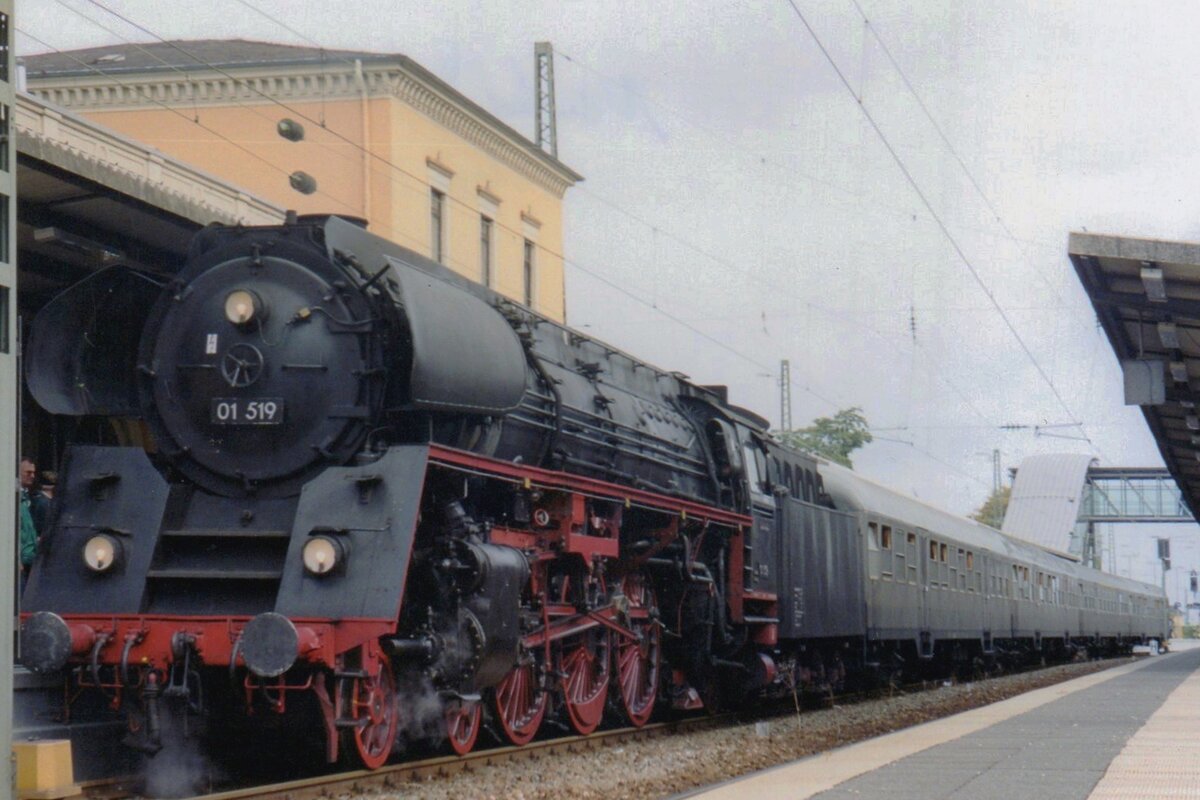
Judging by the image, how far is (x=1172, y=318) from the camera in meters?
19.1

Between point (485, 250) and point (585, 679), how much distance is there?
1723 centimetres

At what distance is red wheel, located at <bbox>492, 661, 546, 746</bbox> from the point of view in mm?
11305

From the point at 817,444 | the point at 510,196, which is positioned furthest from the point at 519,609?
the point at 817,444

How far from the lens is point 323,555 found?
30.0ft

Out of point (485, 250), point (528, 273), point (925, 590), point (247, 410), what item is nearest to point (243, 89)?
point (485, 250)

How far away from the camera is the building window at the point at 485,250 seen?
94.4 feet

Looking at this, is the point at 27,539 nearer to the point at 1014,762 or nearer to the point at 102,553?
the point at 102,553

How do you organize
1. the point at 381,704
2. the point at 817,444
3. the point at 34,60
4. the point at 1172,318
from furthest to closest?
1. the point at 817,444
2. the point at 34,60
3. the point at 1172,318
4. the point at 381,704

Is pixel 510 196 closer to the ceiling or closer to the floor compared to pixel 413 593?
closer to the ceiling

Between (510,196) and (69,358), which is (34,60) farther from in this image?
(69,358)

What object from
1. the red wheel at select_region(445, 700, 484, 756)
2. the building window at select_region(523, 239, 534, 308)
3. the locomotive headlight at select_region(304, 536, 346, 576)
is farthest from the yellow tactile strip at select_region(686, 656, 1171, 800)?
the building window at select_region(523, 239, 534, 308)

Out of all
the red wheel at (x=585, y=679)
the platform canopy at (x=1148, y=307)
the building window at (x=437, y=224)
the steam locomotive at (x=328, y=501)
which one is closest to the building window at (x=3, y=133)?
the steam locomotive at (x=328, y=501)

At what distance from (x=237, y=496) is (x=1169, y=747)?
21.8 ft

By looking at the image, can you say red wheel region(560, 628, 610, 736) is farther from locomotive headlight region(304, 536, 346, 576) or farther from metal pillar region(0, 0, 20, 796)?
metal pillar region(0, 0, 20, 796)
